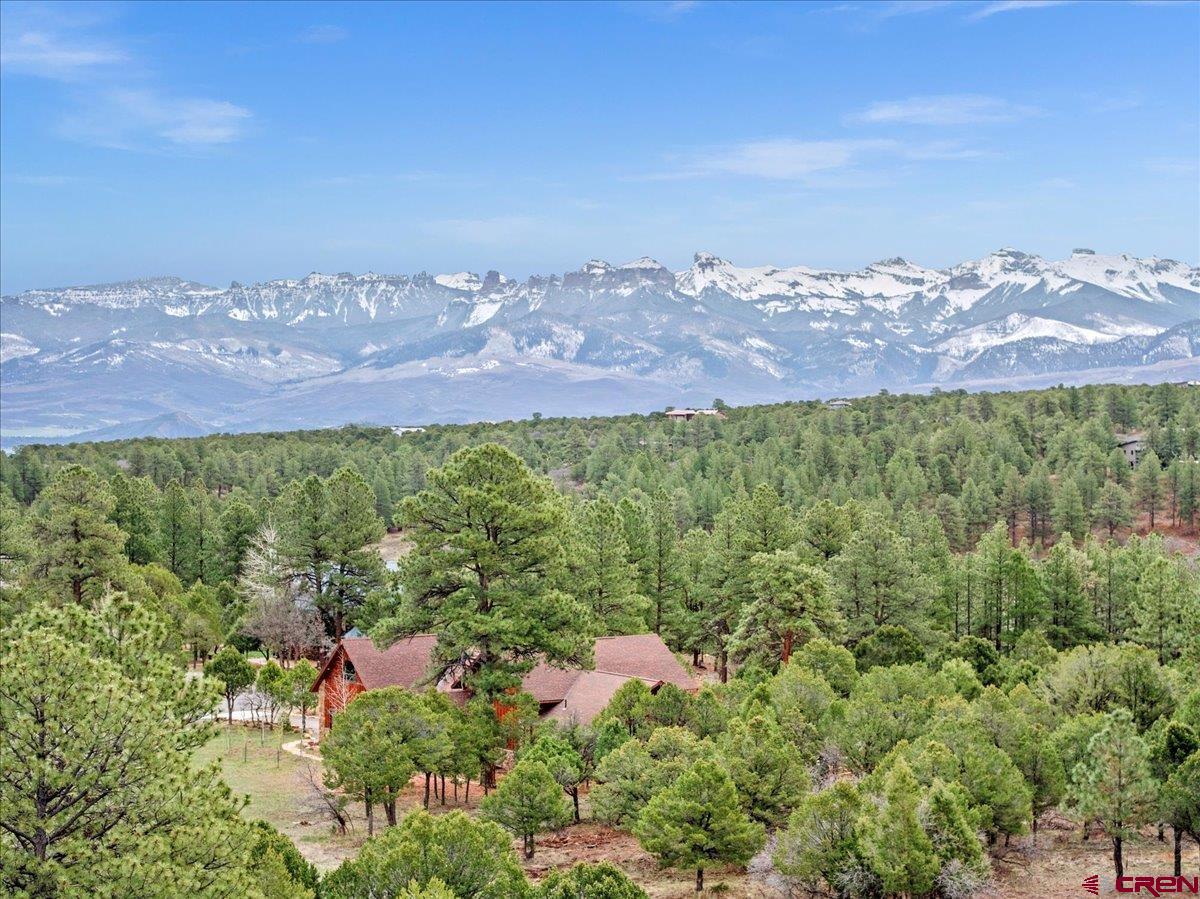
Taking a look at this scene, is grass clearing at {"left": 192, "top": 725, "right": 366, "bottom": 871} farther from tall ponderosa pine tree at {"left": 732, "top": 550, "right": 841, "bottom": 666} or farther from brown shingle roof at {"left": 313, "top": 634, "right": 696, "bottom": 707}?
tall ponderosa pine tree at {"left": 732, "top": 550, "right": 841, "bottom": 666}

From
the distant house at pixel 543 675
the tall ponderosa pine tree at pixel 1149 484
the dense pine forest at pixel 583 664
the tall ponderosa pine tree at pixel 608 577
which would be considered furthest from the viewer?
the tall ponderosa pine tree at pixel 1149 484

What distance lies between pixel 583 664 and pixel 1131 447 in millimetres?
109949

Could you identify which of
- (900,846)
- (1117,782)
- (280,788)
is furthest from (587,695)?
(1117,782)

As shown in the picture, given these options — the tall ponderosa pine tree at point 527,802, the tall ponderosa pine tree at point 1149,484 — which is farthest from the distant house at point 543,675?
the tall ponderosa pine tree at point 1149,484

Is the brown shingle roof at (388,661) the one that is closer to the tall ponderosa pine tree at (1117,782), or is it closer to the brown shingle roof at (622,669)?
the brown shingle roof at (622,669)

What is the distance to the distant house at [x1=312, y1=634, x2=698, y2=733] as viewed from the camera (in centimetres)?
4097

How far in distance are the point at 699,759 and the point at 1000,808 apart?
7822 millimetres

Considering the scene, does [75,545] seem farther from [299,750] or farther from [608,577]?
[608,577]

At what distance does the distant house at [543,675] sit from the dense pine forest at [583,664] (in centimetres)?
145

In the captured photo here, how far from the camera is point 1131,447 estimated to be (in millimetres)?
131250

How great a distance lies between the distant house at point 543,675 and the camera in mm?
40969

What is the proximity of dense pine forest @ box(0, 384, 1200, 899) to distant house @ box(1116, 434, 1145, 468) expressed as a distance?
5883cm

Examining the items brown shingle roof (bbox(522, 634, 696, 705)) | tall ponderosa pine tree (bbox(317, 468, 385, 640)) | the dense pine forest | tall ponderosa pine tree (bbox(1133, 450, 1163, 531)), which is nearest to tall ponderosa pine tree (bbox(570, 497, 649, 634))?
the dense pine forest

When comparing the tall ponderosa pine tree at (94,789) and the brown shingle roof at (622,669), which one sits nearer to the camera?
the tall ponderosa pine tree at (94,789)
